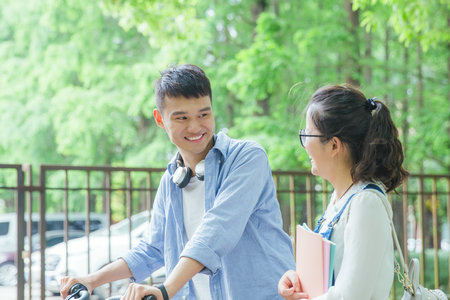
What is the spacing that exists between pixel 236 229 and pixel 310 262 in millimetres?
387

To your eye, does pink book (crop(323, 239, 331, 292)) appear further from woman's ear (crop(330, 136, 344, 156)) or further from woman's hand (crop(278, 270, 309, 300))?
woman's ear (crop(330, 136, 344, 156))

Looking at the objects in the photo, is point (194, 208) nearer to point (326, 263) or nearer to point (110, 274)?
point (110, 274)

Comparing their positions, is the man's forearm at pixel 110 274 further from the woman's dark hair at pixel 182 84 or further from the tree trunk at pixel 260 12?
the tree trunk at pixel 260 12

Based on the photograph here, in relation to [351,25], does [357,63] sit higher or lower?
lower

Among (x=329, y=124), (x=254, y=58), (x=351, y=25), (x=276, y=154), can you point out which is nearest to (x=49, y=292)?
(x=276, y=154)

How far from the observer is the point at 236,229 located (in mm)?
2023

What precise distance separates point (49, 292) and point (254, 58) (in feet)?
16.4

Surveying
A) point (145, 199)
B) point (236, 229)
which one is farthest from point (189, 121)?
point (145, 199)

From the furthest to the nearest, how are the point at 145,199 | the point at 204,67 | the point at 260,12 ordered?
the point at 260,12, the point at 204,67, the point at 145,199

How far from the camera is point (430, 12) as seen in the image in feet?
20.8

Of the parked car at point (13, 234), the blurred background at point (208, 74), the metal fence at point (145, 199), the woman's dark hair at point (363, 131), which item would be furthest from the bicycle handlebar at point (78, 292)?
the parked car at point (13, 234)

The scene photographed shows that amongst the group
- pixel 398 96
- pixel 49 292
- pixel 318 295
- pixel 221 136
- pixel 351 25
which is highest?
pixel 351 25

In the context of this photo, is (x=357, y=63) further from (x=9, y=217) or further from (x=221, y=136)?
(x=9, y=217)

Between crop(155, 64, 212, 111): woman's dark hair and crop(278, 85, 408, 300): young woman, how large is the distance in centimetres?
46
